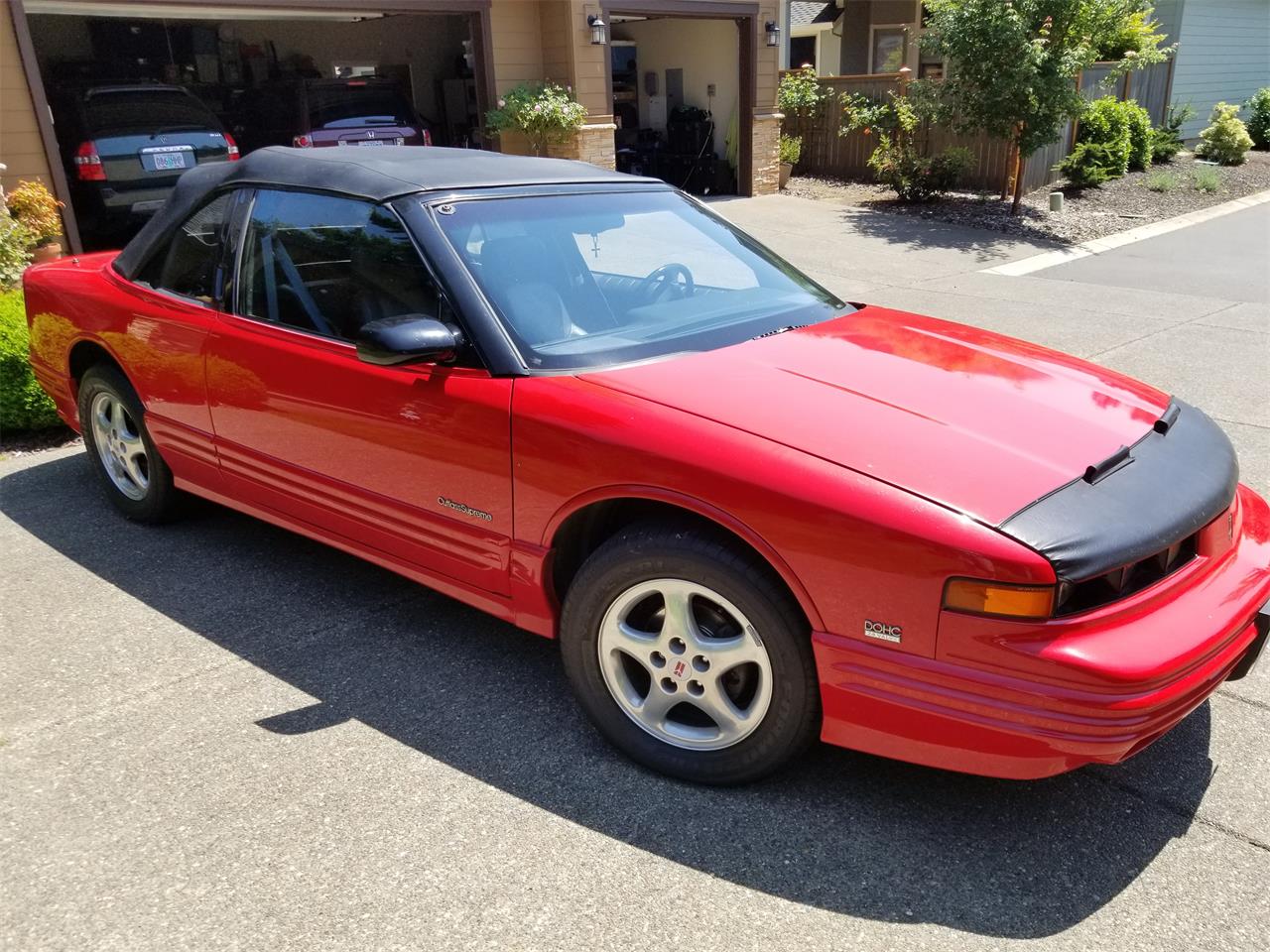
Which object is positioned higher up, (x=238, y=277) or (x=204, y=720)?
(x=238, y=277)

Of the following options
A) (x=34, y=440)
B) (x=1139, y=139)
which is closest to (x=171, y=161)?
(x=34, y=440)

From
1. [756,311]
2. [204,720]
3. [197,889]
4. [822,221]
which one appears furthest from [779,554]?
[822,221]

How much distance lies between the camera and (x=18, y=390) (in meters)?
5.68

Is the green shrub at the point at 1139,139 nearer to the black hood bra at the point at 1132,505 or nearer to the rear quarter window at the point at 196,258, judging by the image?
the black hood bra at the point at 1132,505

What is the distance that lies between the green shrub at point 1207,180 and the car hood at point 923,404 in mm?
16008

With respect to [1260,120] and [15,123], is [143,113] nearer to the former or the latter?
[15,123]

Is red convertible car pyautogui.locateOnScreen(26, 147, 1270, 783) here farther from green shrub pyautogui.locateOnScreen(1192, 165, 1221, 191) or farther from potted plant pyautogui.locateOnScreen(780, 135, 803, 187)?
green shrub pyautogui.locateOnScreen(1192, 165, 1221, 191)

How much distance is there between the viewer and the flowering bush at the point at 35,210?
7906 mm

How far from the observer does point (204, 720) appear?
123 inches

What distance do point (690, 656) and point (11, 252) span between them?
651 cm

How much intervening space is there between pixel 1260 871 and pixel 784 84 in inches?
654

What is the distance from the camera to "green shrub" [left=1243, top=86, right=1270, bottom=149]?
23.3m

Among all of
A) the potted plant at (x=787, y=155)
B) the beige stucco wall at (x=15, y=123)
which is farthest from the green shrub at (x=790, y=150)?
the beige stucco wall at (x=15, y=123)

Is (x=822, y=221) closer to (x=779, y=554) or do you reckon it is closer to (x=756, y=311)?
(x=756, y=311)
